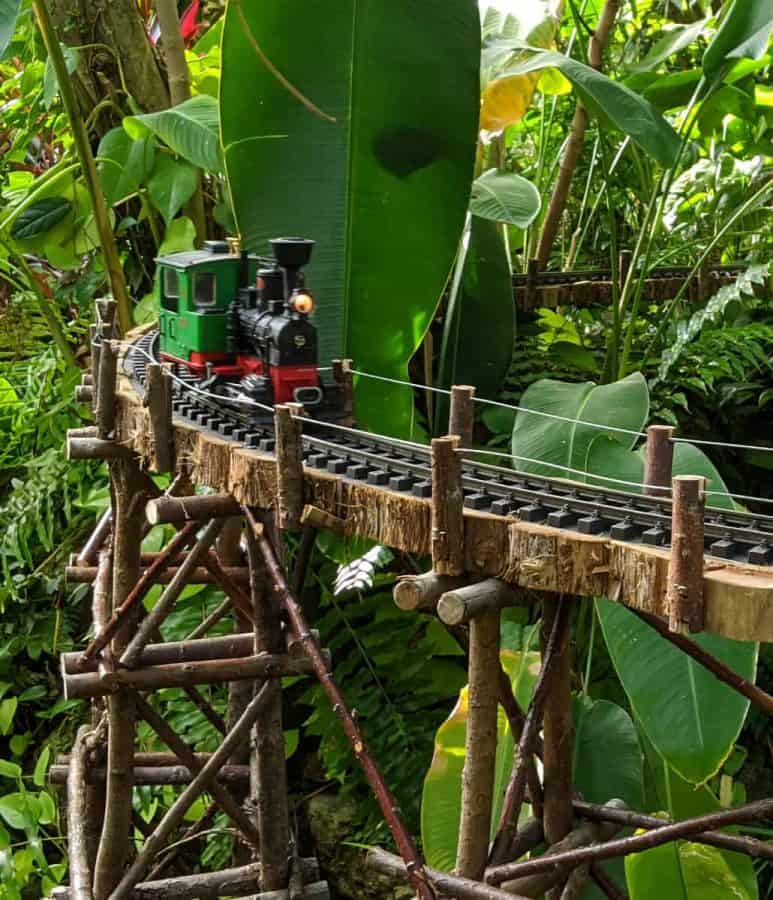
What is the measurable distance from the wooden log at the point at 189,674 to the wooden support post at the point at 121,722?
0.25 metres

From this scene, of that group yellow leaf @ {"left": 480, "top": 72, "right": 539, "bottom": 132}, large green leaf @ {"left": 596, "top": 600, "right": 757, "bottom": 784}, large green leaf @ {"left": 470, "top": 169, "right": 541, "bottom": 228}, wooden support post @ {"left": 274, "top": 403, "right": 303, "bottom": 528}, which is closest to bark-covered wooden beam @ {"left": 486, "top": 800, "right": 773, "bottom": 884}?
large green leaf @ {"left": 596, "top": 600, "right": 757, "bottom": 784}

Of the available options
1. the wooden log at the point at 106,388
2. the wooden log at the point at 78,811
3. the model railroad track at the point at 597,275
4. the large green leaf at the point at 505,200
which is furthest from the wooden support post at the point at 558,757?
the model railroad track at the point at 597,275

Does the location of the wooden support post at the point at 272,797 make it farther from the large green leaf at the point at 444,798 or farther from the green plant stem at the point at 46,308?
the green plant stem at the point at 46,308

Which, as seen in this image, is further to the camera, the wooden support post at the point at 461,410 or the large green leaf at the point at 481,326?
the large green leaf at the point at 481,326

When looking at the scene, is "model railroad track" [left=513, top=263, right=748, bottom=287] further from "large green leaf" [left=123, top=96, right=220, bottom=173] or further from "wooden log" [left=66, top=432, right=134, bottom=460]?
"wooden log" [left=66, top=432, right=134, bottom=460]

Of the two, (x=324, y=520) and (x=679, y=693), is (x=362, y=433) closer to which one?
(x=324, y=520)

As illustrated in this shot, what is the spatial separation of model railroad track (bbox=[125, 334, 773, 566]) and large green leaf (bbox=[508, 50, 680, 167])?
76.2 inches

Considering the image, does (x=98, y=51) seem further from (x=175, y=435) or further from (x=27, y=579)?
(x=175, y=435)

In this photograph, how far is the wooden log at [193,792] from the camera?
192 inches

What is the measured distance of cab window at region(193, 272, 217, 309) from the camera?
496cm

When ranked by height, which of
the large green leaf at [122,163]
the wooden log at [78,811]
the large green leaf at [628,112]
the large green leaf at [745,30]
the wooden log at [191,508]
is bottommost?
the wooden log at [78,811]

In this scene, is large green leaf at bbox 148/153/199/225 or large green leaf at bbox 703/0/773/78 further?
large green leaf at bbox 148/153/199/225

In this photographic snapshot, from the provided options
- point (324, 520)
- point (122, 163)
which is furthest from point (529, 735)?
point (122, 163)

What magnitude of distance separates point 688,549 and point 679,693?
3.64ft
